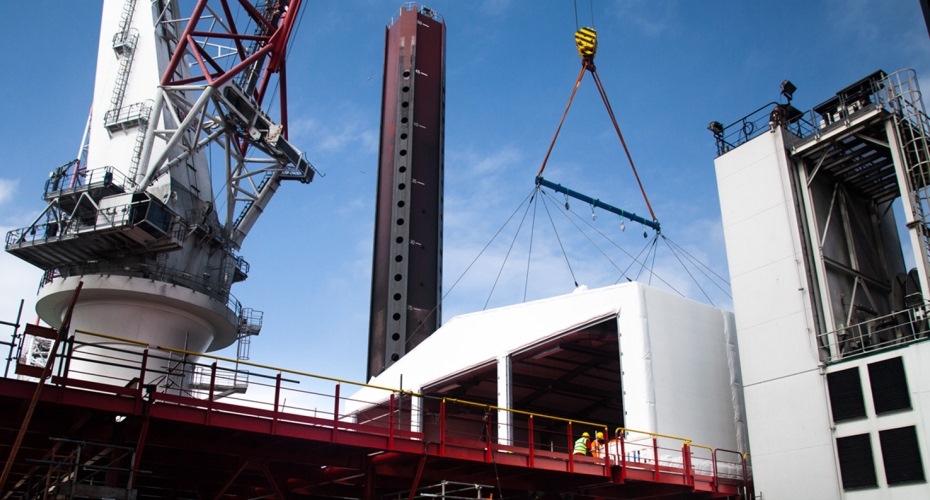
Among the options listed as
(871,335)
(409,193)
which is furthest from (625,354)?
(409,193)

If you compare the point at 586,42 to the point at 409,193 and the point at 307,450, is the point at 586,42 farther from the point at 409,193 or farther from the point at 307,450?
the point at 307,450

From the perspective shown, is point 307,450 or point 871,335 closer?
point 307,450

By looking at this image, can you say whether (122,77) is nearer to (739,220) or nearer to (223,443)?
(223,443)

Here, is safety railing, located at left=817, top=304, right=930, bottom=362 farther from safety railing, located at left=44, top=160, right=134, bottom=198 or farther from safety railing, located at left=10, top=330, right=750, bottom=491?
safety railing, located at left=44, top=160, right=134, bottom=198

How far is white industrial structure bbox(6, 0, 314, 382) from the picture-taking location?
3962cm

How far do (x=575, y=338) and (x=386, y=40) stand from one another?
42302 mm

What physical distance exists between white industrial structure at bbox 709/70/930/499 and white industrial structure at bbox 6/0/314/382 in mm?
26253

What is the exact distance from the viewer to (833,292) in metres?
26.9

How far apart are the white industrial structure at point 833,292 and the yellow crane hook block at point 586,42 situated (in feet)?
36.0

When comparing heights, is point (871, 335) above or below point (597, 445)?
above

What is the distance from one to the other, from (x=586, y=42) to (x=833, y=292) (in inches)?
729

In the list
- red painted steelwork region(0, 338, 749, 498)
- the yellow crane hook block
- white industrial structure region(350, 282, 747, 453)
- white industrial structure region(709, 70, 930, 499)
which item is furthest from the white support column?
the yellow crane hook block

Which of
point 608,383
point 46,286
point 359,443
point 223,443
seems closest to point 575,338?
point 608,383

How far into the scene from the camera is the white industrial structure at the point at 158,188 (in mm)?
39625
